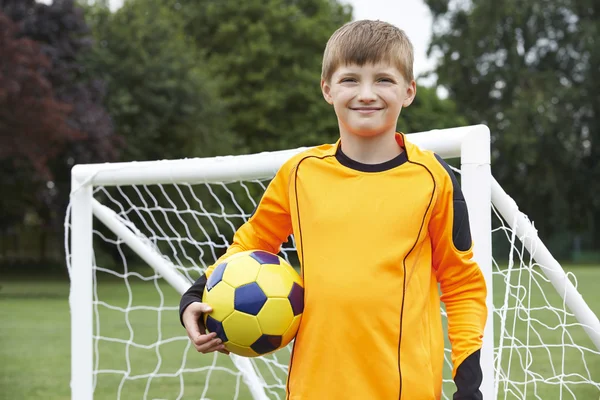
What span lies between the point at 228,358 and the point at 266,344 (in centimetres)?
513

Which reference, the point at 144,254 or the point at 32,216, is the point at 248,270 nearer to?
the point at 144,254

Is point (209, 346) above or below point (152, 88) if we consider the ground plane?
below

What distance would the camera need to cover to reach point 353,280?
180cm

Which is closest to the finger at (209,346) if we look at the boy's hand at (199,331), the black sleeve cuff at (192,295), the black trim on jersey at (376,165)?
the boy's hand at (199,331)

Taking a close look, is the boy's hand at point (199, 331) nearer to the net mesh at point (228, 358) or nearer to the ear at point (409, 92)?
the net mesh at point (228, 358)

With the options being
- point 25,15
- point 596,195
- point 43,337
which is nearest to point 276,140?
point 25,15

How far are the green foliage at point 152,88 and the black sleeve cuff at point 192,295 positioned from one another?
17.4 m

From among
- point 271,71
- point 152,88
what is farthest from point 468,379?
point 271,71

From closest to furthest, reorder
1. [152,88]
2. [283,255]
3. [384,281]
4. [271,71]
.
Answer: [384,281] < [283,255] < [152,88] < [271,71]

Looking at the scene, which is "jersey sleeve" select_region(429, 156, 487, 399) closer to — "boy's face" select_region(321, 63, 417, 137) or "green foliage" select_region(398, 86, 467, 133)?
"boy's face" select_region(321, 63, 417, 137)

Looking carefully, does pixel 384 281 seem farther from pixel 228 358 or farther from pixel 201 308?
pixel 228 358

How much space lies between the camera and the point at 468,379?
182 cm

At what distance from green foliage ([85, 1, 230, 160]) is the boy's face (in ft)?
58.0

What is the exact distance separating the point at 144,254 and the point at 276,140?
74.3 feet
